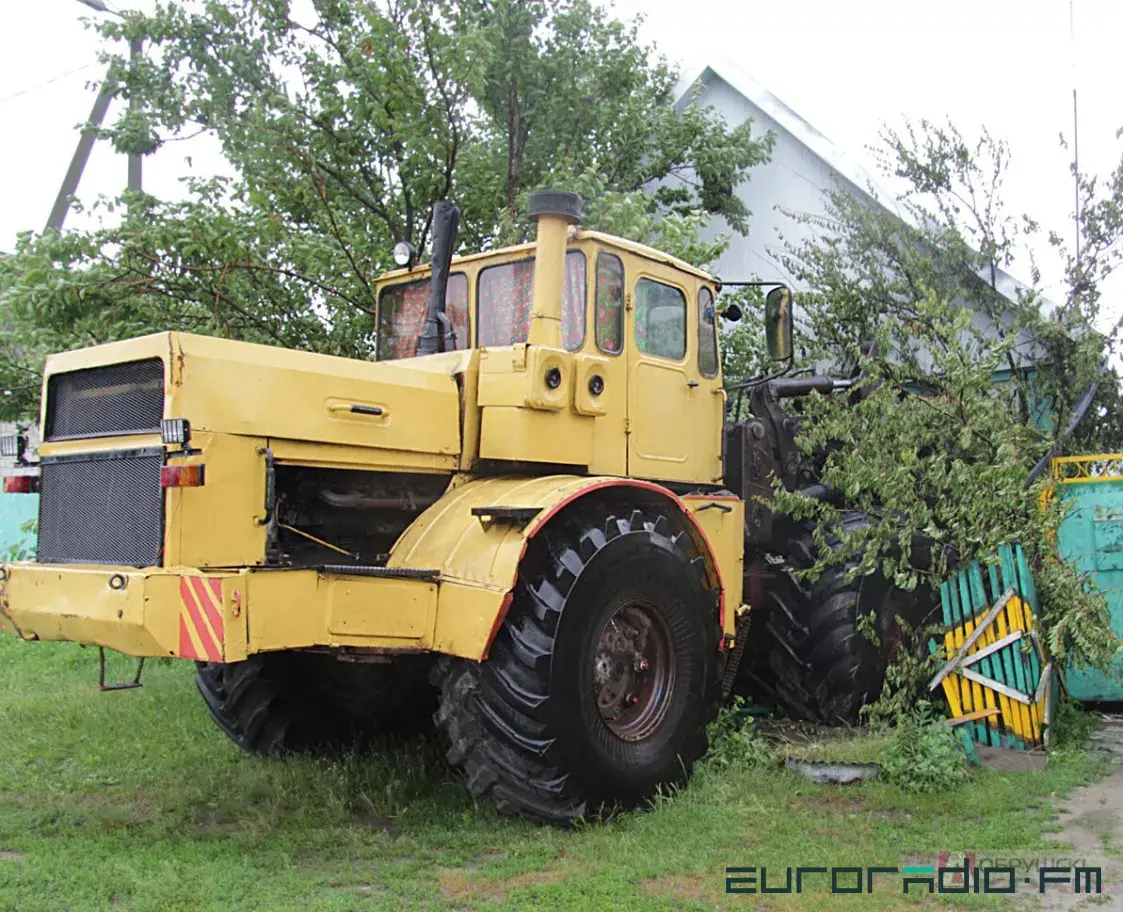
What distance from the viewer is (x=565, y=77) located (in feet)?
35.0

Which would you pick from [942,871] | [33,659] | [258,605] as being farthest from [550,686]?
[33,659]

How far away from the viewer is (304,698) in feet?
20.1

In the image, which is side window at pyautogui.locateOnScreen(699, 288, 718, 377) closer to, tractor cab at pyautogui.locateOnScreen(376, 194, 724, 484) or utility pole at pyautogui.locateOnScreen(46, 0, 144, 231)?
tractor cab at pyautogui.locateOnScreen(376, 194, 724, 484)

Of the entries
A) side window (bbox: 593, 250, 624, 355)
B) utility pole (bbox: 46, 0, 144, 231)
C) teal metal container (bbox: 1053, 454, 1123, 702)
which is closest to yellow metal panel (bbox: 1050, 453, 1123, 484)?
teal metal container (bbox: 1053, 454, 1123, 702)

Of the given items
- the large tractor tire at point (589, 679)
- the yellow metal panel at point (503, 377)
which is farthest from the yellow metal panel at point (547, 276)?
the large tractor tire at point (589, 679)

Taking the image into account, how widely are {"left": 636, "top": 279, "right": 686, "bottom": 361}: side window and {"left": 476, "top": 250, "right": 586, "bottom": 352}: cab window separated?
1.50 ft

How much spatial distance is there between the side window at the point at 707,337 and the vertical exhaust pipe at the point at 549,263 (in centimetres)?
134

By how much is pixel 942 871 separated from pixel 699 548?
2044mm

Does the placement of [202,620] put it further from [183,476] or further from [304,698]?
[304,698]

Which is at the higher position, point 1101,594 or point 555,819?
point 1101,594

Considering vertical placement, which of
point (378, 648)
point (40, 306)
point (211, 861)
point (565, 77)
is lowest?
point (211, 861)

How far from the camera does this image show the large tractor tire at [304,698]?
19.2ft

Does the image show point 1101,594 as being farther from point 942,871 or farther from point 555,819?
point 555,819

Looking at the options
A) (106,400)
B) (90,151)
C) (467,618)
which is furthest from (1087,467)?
(90,151)
